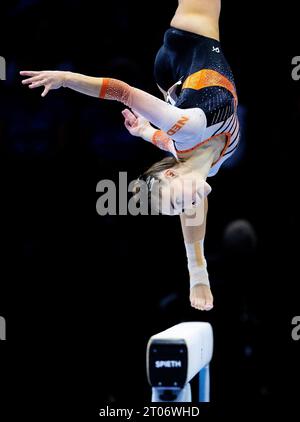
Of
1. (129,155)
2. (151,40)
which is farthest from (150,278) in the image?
(151,40)

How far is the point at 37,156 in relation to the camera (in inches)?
197

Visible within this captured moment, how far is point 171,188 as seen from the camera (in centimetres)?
302

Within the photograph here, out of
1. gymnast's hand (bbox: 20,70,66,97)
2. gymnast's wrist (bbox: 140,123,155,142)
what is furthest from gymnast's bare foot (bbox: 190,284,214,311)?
gymnast's hand (bbox: 20,70,66,97)

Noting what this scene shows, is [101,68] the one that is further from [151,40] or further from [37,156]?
[37,156]

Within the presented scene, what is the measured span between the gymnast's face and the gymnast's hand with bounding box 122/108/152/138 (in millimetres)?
529

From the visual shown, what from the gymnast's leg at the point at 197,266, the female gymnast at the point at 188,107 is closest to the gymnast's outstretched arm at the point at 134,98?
the female gymnast at the point at 188,107

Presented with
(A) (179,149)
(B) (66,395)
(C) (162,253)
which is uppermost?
(A) (179,149)

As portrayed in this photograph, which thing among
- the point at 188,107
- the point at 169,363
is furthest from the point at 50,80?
the point at 169,363

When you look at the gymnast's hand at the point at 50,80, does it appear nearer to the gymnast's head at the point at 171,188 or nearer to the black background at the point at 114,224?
the gymnast's head at the point at 171,188

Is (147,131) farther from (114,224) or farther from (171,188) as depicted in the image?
(114,224)

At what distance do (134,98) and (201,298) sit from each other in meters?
1.20

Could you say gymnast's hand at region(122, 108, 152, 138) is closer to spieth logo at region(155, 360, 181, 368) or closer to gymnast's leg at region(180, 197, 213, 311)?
gymnast's leg at region(180, 197, 213, 311)

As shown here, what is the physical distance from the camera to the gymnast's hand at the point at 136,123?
140 inches

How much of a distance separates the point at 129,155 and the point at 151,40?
86 cm
